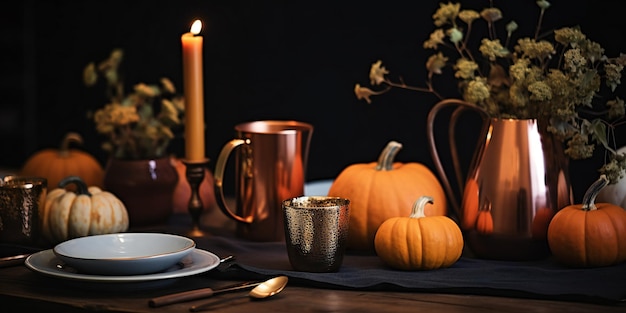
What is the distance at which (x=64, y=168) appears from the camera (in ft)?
6.43

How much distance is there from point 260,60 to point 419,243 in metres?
1.17

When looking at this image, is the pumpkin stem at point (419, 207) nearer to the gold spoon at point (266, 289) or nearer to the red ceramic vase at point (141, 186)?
the gold spoon at point (266, 289)

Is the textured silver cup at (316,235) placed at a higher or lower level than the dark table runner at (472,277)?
higher

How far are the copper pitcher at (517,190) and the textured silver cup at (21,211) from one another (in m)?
0.74

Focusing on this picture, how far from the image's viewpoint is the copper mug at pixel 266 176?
164 cm

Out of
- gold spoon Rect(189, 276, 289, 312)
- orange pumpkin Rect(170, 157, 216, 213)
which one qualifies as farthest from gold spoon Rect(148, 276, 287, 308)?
orange pumpkin Rect(170, 157, 216, 213)

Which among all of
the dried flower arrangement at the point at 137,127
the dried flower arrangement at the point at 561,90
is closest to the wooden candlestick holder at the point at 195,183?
the dried flower arrangement at the point at 137,127

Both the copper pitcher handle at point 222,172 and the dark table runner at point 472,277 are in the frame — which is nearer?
the dark table runner at point 472,277

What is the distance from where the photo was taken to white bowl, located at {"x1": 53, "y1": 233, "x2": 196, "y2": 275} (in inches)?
50.0

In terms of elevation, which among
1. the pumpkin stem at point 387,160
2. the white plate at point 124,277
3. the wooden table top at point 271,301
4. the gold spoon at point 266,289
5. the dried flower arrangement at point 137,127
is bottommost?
the wooden table top at point 271,301

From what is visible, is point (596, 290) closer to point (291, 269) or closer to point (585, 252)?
point (585, 252)

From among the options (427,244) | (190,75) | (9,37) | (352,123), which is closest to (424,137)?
(352,123)

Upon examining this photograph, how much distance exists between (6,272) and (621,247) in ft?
Result: 3.09

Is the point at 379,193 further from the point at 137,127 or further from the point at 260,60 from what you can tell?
the point at 260,60
